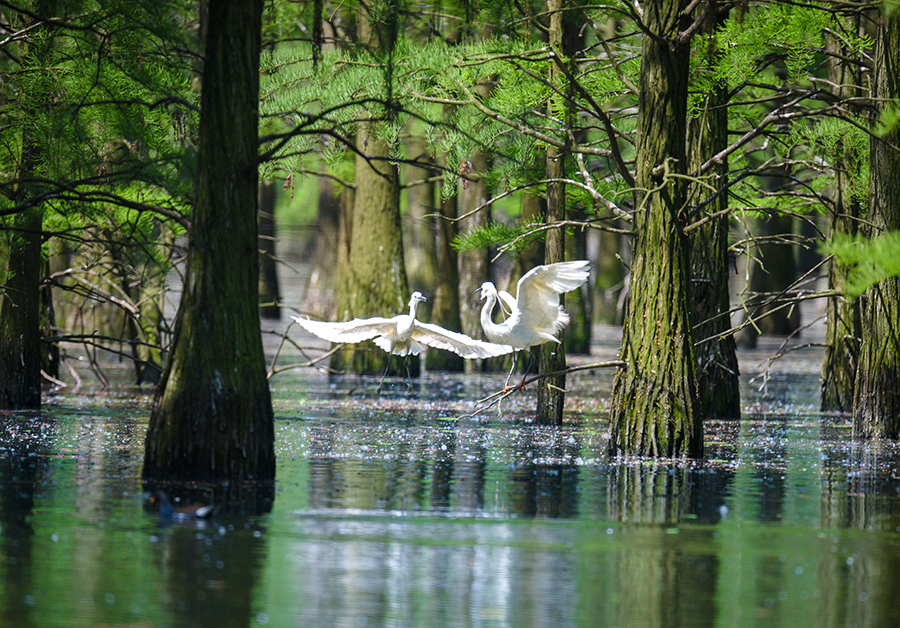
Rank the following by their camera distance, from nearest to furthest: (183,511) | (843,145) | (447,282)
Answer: (183,511)
(843,145)
(447,282)

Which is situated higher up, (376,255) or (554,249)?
(376,255)

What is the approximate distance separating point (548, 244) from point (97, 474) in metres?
A: 6.30

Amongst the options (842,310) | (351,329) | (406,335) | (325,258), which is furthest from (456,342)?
(325,258)

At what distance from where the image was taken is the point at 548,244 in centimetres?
1418

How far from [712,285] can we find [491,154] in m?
3.12

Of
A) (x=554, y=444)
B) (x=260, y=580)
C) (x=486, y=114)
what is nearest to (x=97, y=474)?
(x=260, y=580)

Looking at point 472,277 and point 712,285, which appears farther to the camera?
point 472,277

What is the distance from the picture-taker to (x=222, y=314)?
888cm

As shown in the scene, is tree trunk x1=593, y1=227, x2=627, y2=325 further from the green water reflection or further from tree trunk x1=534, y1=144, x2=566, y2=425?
the green water reflection

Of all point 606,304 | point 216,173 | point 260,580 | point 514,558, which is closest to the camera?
point 260,580

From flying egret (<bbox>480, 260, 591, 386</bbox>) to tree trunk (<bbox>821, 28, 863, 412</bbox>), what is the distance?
393 cm

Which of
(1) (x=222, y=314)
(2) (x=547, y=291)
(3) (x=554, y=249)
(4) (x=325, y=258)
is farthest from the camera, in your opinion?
(4) (x=325, y=258)

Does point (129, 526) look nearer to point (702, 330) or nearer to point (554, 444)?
point (554, 444)

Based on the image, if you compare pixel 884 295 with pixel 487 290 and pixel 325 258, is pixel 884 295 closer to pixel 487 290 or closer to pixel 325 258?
pixel 487 290
